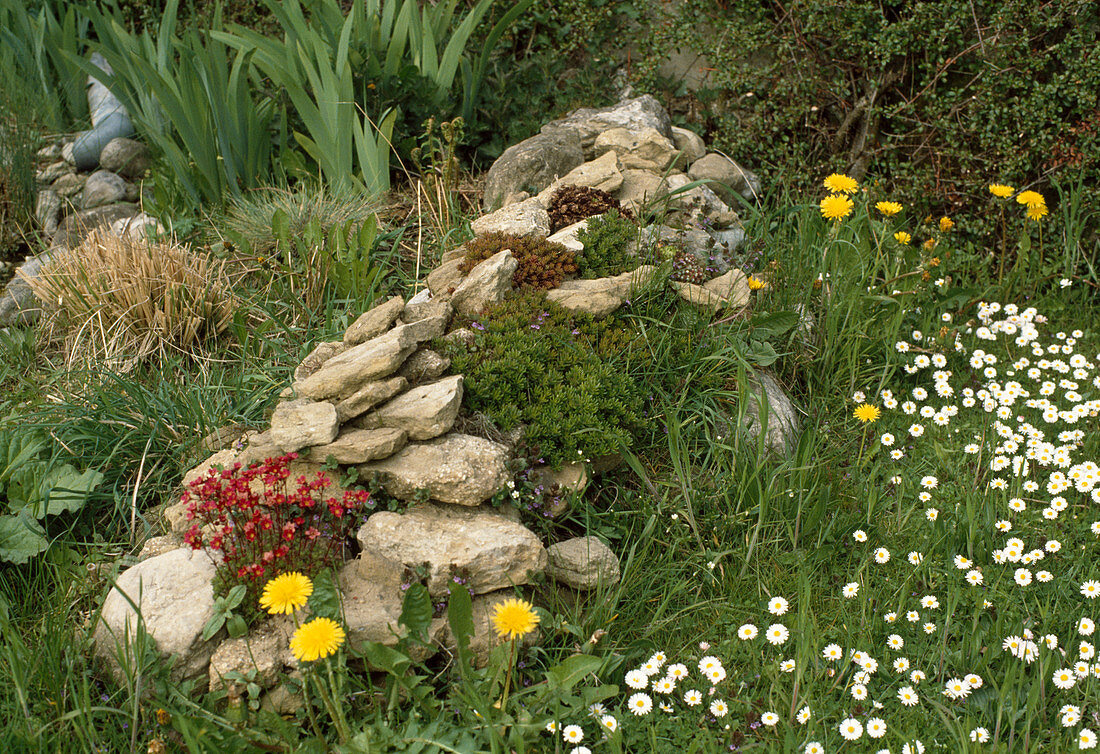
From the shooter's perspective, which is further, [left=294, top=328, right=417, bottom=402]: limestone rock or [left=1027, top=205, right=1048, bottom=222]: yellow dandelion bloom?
[left=1027, top=205, right=1048, bottom=222]: yellow dandelion bloom

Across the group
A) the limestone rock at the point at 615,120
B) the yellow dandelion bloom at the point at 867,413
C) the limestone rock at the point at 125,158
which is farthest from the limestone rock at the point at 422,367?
the limestone rock at the point at 125,158

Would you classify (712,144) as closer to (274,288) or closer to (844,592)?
(274,288)

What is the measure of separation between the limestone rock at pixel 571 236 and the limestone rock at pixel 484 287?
311mm

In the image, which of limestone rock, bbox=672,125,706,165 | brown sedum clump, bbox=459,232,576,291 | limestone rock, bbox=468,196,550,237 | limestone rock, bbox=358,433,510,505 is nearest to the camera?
limestone rock, bbox=358,433,510,505

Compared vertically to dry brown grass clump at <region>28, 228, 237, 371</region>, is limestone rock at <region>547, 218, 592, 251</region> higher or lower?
higher

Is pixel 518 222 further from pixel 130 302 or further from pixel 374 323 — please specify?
pixel 130 302

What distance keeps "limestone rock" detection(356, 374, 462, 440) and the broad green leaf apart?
1.07 metres

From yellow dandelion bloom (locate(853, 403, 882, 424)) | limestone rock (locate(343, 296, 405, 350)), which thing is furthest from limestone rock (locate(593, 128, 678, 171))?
limestone rock (locate(343, 296, 405, 350))

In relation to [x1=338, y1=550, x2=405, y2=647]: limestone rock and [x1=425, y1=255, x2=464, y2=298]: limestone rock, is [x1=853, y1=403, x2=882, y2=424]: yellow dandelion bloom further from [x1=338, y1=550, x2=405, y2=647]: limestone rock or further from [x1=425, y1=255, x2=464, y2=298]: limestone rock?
Answer: [x1=338, y1=550, x2=405, y2=647]: limestone rock

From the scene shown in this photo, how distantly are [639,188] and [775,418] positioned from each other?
4.60 feet

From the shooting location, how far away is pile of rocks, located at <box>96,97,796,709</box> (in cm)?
225

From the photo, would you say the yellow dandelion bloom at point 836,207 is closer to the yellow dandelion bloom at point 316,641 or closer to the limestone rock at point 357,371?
the limestone rock at point 357,371

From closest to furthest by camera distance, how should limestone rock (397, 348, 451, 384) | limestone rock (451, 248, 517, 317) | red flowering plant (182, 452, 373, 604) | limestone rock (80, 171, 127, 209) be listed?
1. red flowering plant (182, 452, 373, 604)
2. limestone rock (397, 348, 451, 384)
3. limestone rock (451, 248, 517, 317)
4. limestone rock (80, 171, 127, 209)

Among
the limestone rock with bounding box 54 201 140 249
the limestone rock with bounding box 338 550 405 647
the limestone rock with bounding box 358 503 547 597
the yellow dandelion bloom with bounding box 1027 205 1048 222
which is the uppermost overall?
the limestone rock with bounding box 54 201 140 249
